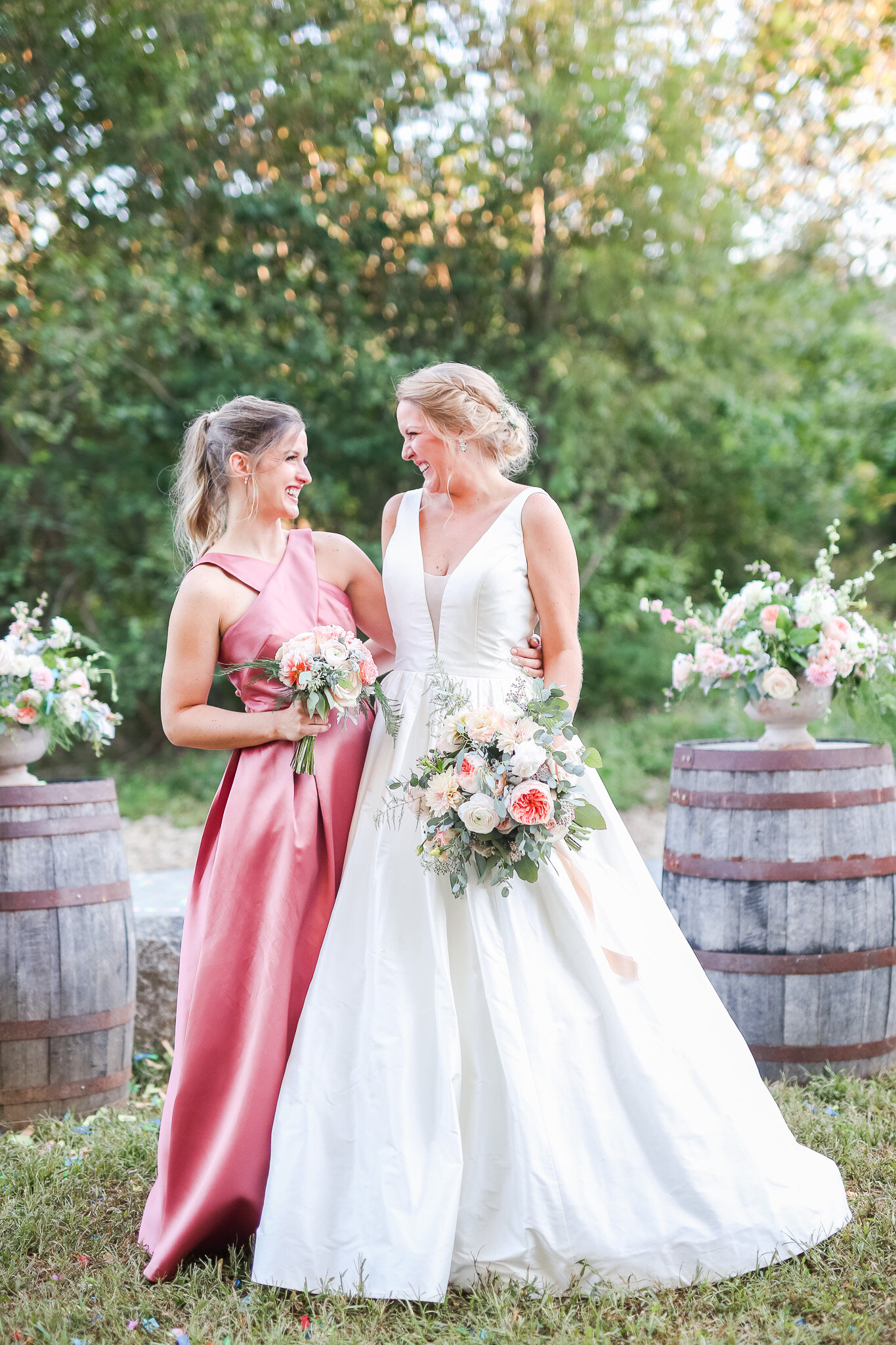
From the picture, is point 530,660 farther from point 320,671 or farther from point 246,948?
point 246,948

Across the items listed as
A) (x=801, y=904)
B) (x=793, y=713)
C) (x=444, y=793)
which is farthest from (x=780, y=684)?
(x=444, y=793)

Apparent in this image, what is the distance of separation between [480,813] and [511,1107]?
650mm

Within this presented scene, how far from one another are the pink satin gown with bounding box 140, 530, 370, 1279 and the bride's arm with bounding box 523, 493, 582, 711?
1.86 feet

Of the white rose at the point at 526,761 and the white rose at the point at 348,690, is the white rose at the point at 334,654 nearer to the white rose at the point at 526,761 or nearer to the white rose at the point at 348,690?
the white rose at the point at 348,690

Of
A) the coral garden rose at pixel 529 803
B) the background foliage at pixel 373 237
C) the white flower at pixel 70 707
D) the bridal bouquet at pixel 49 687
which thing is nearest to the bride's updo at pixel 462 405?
the coral garden rose at pixel 529 803

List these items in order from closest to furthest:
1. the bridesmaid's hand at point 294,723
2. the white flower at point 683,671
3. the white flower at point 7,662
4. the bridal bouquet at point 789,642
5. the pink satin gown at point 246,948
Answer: the pink satin gown at point 246,948 < the bridesmaid's hand at point 294,723 < the bridal bouquet at point 789,642 < the white flower at point 7,662 < the white flower at point 683,671

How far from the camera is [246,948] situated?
2707 millimetres

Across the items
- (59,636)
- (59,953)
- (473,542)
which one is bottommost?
(59,953)

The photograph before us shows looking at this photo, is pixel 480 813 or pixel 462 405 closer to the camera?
pixel 480 813

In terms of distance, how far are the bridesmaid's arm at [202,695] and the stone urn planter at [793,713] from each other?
1688 mm

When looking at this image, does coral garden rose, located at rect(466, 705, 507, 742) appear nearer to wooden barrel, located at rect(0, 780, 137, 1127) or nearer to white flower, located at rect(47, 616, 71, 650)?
wooden barrel, located at rect(0, 780, 137, 1127)

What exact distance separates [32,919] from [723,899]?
7.41 feet

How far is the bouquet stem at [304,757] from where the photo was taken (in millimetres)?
2783

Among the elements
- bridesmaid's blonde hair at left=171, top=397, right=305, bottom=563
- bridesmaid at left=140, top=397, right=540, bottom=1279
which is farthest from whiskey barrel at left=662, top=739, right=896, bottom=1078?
bridesmaid's blonde hair at left=171, top=397, right=305, bottom=563
